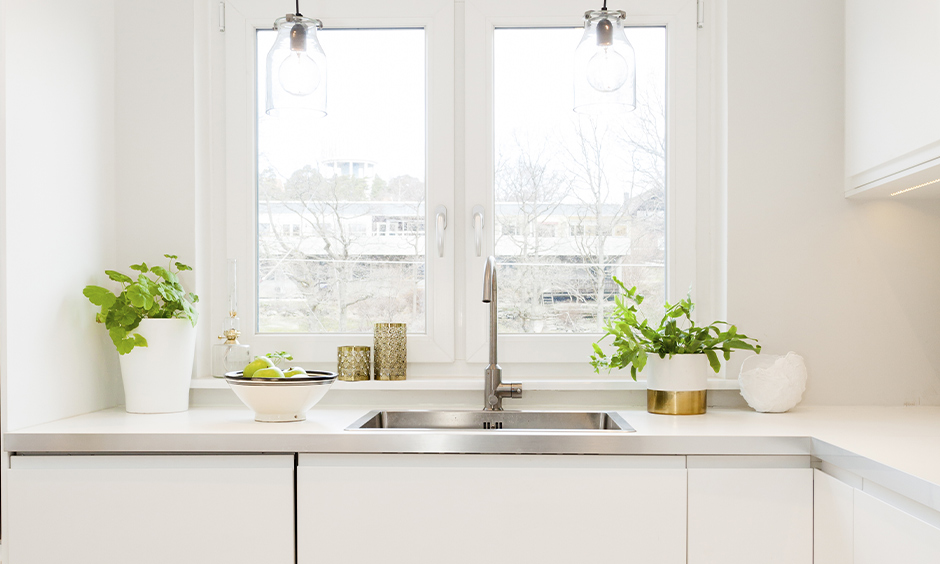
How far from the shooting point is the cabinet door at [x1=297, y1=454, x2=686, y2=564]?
1.57m

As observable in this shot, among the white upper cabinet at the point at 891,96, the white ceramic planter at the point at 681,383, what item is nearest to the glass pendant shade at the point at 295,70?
the white ceramic planter at the point at 681,383

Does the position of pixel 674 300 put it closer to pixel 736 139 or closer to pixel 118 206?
pixel 736 139

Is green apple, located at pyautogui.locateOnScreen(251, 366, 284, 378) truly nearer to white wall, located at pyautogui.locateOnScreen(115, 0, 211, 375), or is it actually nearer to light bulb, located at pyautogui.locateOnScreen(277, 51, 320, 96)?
white wall, located at pyautogui.locateOnScreen(115, 0, 211, 375)

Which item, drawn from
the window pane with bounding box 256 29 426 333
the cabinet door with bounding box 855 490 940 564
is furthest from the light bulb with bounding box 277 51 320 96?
the cabinet door with bounding box 855 490 940 564

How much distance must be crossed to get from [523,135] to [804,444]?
1.19 meters

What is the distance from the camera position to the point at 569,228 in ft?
7.24

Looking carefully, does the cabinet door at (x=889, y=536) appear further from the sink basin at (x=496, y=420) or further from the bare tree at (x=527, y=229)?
the bare tree at (x=527, y=229)

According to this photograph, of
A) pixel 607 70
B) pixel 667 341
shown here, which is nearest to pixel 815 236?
pixel 667 341

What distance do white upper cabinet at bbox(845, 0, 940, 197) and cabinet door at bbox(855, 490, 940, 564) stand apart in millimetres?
778

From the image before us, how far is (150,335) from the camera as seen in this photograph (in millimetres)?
1903

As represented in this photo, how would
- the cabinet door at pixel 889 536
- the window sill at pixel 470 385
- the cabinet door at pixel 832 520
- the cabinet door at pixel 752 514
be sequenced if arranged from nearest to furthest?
the cabinet door at pixel 889 536 < the cabinet door at pixel 832 520 < the cabinet door at pixel 752 514 < the window sill at pixel 470 385

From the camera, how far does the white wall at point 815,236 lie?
207cm

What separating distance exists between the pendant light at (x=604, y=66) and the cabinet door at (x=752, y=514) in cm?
92

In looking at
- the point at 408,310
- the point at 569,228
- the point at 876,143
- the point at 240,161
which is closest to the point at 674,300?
the point at 569,228
